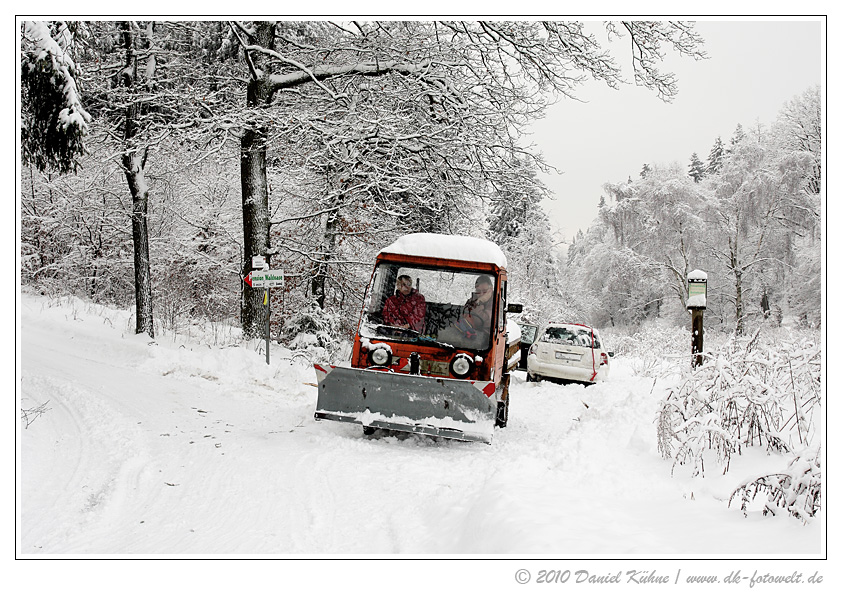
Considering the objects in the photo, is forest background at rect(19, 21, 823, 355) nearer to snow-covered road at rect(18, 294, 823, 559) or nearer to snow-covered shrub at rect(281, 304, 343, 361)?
snow-covered shrub at rect(281, 304, 343, 361)

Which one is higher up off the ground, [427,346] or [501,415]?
[427,346]

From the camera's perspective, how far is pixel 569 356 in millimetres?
13469

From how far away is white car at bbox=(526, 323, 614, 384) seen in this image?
13.4m

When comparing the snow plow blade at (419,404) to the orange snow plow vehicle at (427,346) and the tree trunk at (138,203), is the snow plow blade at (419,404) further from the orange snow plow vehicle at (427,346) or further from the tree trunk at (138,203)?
the tree trunk at (138,203)

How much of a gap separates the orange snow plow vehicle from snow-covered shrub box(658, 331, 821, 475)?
1.92 meters

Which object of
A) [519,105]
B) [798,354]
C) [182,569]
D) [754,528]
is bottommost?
[182,569]

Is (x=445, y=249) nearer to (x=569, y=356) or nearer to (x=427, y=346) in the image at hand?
(x=427, y=346)

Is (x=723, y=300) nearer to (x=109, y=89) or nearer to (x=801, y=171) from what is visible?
(x=801, y=171)

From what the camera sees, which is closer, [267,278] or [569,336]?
[267,278]

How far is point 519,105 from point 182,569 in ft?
34.6

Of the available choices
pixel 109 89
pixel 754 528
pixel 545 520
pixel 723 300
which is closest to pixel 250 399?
pixel 545 520

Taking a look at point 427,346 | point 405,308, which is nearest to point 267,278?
point 405,308

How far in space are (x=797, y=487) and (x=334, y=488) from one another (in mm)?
3389

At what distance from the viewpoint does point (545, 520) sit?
379 centimetres
